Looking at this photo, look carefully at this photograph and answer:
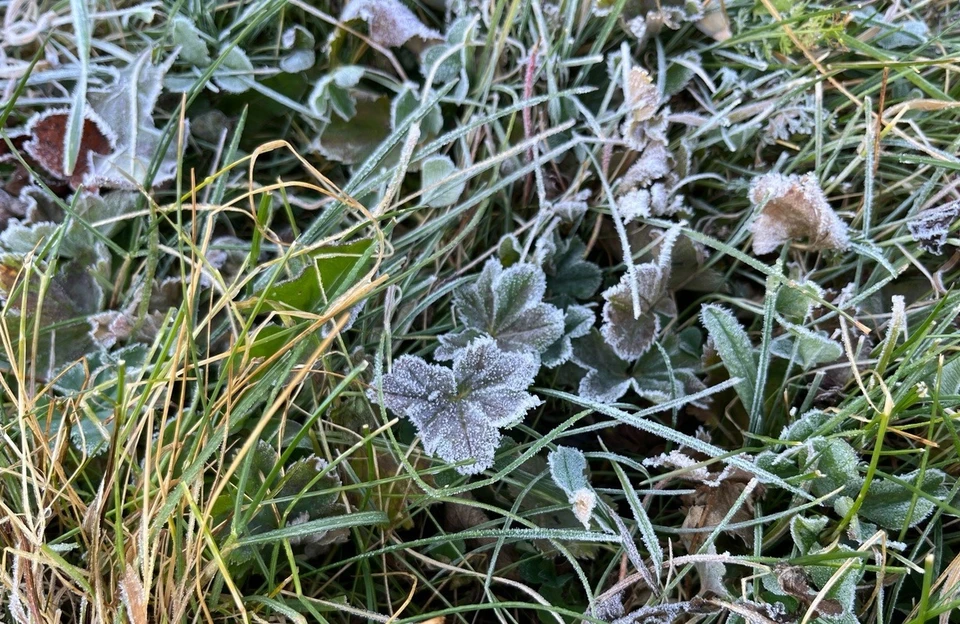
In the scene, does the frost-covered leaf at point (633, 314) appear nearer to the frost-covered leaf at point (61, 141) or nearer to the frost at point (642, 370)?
the frost at point (642, 370)

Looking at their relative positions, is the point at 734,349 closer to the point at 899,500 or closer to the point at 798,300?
the point at 798,300

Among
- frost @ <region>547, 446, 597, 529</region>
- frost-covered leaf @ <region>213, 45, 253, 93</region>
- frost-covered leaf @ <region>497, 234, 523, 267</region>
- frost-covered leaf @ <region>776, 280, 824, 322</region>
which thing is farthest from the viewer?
Answer: frost-covered leaf @ <region>213, 45, 253, 93</region>

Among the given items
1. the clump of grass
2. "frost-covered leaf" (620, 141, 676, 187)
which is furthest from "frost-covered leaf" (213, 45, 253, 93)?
"frost-covered leaf" (620, 141, 676, 187)

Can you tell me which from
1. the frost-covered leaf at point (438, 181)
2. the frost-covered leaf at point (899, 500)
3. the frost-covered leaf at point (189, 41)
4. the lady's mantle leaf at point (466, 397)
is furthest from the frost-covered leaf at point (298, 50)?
the frost-covered leaf at point (899, 500)

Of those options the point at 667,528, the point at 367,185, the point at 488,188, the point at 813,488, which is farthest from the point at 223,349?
the point at 813,488

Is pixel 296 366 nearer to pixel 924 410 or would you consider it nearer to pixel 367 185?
pixel 367 185

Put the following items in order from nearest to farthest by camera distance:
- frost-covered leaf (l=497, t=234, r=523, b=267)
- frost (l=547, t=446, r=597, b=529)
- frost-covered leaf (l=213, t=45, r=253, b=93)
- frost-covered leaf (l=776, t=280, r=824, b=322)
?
frost (l=547, t=446, r=597, b=529) → frost-covered leaf (l=776, t=280, r=824, b=322) → frost-covered leaf (l=497, t=234, r=523, b=267) → frost-covered leaf (l=213, t=45, r=253, b=93)

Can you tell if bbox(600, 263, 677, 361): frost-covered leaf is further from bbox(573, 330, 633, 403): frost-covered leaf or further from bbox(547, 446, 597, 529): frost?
bbox(547, 446, 597, 529): frost

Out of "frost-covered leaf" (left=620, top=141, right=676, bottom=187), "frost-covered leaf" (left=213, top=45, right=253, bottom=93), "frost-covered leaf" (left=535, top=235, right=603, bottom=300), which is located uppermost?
"frost-covered leaf" (left=213, top=45, right=253, bottom=93)
